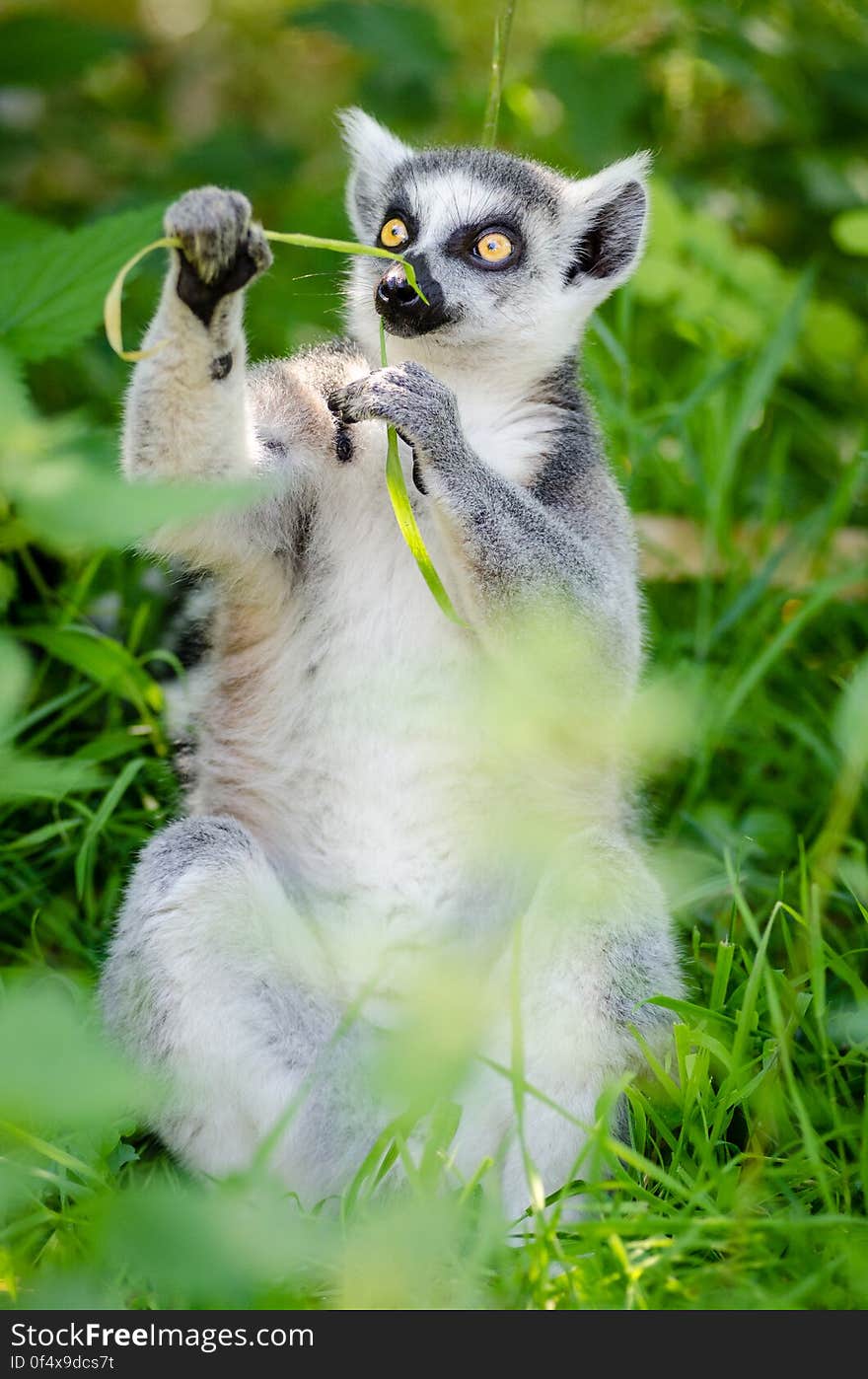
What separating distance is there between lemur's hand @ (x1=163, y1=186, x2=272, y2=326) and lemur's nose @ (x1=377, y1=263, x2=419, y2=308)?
0.45 meters

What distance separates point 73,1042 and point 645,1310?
4.80 feet

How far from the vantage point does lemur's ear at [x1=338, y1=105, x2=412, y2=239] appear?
4.11 metres

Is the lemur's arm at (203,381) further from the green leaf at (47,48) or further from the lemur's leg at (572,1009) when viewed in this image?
the green leaf at (47,48)

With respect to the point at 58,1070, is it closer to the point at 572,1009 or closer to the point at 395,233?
the point at 572,1009

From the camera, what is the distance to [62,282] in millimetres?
3904

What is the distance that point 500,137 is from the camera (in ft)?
21.3

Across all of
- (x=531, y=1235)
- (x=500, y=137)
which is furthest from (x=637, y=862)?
(x=500, y=137)

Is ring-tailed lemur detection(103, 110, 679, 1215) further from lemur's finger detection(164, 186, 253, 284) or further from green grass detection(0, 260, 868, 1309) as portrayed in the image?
green grass detection(0, 260, 868, 1309)

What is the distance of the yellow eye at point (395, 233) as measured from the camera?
372cm

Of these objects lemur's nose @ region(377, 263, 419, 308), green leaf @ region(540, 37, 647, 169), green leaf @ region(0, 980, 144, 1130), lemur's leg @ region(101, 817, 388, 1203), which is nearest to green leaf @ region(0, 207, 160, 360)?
lemur's nose @ region(377, 263, 419, 308)

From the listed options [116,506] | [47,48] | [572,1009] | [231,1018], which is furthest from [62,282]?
[116,506]

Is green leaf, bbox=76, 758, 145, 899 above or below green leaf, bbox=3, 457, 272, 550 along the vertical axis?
below

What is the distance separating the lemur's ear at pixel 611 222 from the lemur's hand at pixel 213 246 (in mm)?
1299
